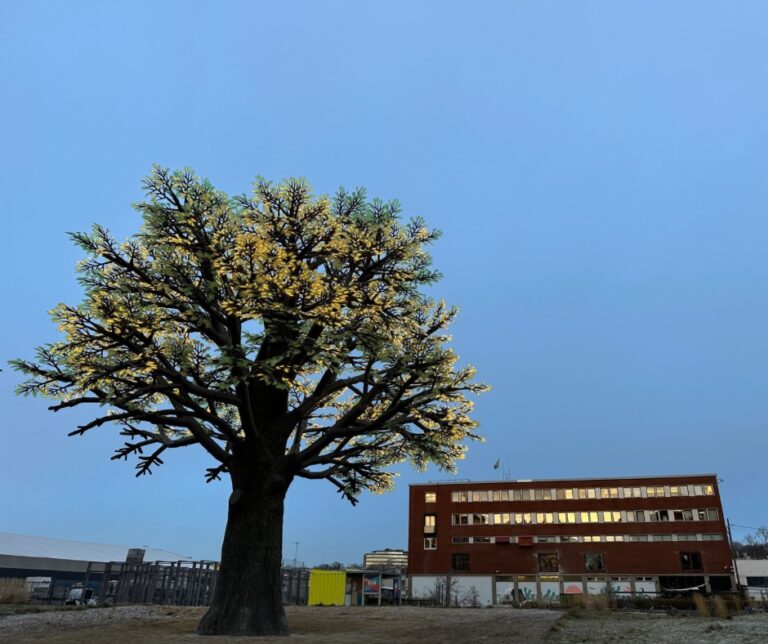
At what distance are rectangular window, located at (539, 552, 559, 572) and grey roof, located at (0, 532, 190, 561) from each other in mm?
50302

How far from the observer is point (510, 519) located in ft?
286

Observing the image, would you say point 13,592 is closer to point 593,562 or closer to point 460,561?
point 460,561

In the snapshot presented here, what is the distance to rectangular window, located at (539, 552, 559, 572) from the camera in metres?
82.9

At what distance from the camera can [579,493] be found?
281 feet

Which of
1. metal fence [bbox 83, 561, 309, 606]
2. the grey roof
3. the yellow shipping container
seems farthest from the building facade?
metal fence [bbox 83, 561, 309, 606]

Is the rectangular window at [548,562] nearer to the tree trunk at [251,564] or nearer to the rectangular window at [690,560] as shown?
the rectangular window at [690,560]

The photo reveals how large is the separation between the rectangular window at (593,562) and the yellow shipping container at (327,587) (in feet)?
182

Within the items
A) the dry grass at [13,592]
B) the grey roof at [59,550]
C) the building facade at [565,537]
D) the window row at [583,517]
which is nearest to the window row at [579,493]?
the building facade at [565,537]

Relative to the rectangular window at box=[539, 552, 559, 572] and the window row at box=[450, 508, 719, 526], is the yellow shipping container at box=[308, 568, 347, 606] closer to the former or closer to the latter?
the window row at box=[450, 508, 719, 526]

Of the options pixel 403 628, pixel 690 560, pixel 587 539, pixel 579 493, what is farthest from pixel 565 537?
pixel 403 628

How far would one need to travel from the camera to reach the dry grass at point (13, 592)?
25.6m

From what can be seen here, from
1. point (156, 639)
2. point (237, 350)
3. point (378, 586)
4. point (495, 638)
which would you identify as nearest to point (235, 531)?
point (156, 639)

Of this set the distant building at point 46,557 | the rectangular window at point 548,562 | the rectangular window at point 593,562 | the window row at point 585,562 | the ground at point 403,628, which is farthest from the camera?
the rectangular window at point 548,562

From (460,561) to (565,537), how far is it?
1550 centimetres
